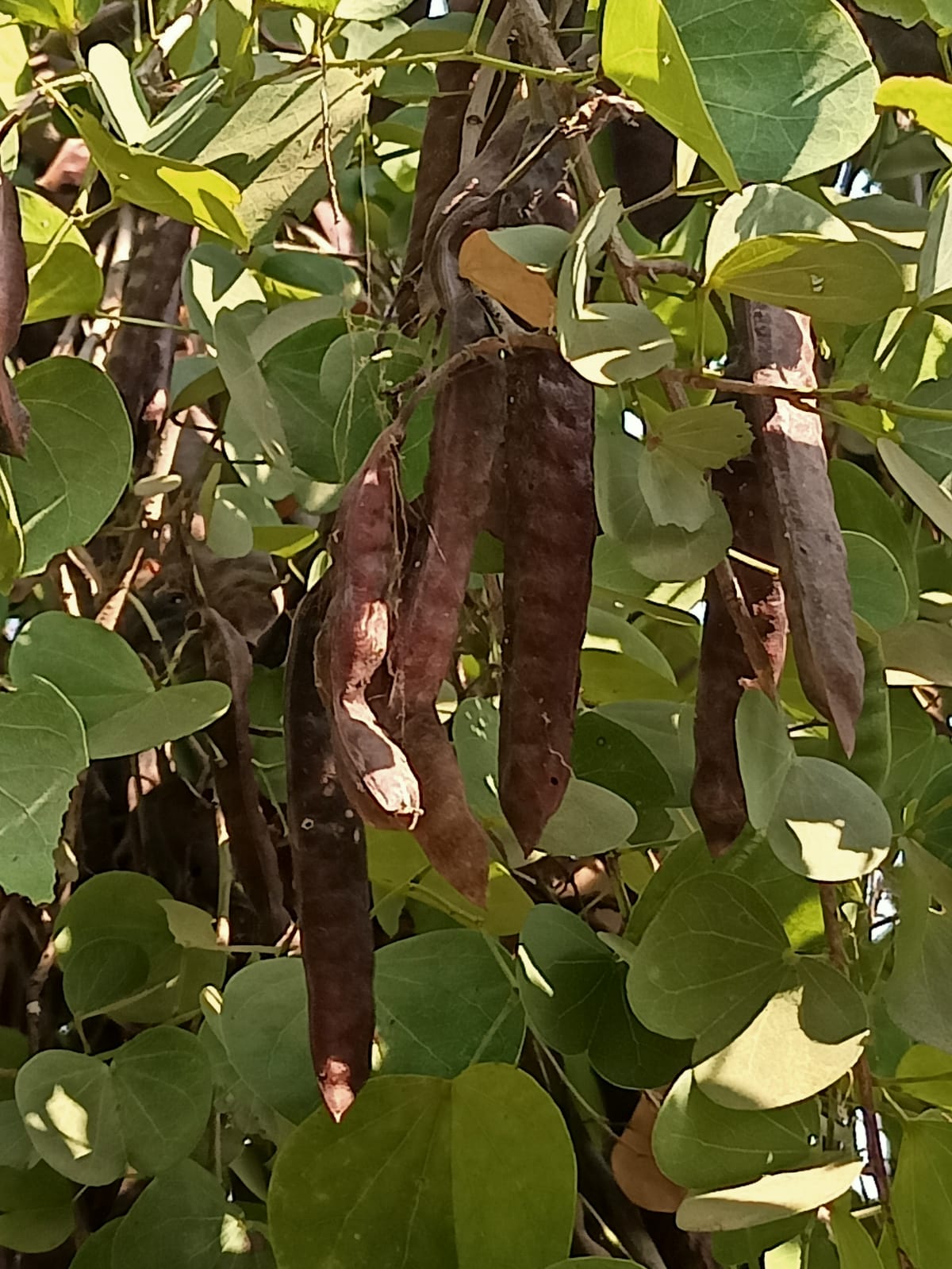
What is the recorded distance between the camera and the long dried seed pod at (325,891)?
392 millimetres

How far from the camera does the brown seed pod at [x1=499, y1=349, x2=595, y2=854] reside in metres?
0.37

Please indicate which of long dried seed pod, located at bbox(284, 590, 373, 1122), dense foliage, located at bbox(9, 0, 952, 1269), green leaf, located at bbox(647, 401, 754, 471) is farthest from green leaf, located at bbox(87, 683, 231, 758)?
green leaf, located at bbox(647, 401, 754, 471)

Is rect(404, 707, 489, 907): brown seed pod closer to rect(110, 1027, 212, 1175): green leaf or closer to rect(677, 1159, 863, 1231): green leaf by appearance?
rect(677, 1159, 863, 1231): green leaf

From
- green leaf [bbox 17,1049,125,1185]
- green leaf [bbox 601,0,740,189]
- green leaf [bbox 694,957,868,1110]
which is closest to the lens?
green leaf [bbox 601,0,740,189]

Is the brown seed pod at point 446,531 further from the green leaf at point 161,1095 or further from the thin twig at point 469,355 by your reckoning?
the green leaf at point 161,1095

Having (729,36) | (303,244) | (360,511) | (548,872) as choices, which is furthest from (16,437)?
→ (303,244)

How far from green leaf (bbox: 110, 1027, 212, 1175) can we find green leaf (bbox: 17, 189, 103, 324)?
297mm

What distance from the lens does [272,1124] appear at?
544 millimetres

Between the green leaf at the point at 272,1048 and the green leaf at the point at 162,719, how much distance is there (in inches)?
3.8

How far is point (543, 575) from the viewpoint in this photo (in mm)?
368

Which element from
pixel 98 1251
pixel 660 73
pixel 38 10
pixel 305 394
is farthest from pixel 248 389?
pixel 98 1251

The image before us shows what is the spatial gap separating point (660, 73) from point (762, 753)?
0.19 meters

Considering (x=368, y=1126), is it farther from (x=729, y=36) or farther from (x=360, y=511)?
(x=729, y=36)

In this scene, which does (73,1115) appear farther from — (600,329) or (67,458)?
(600,329)
